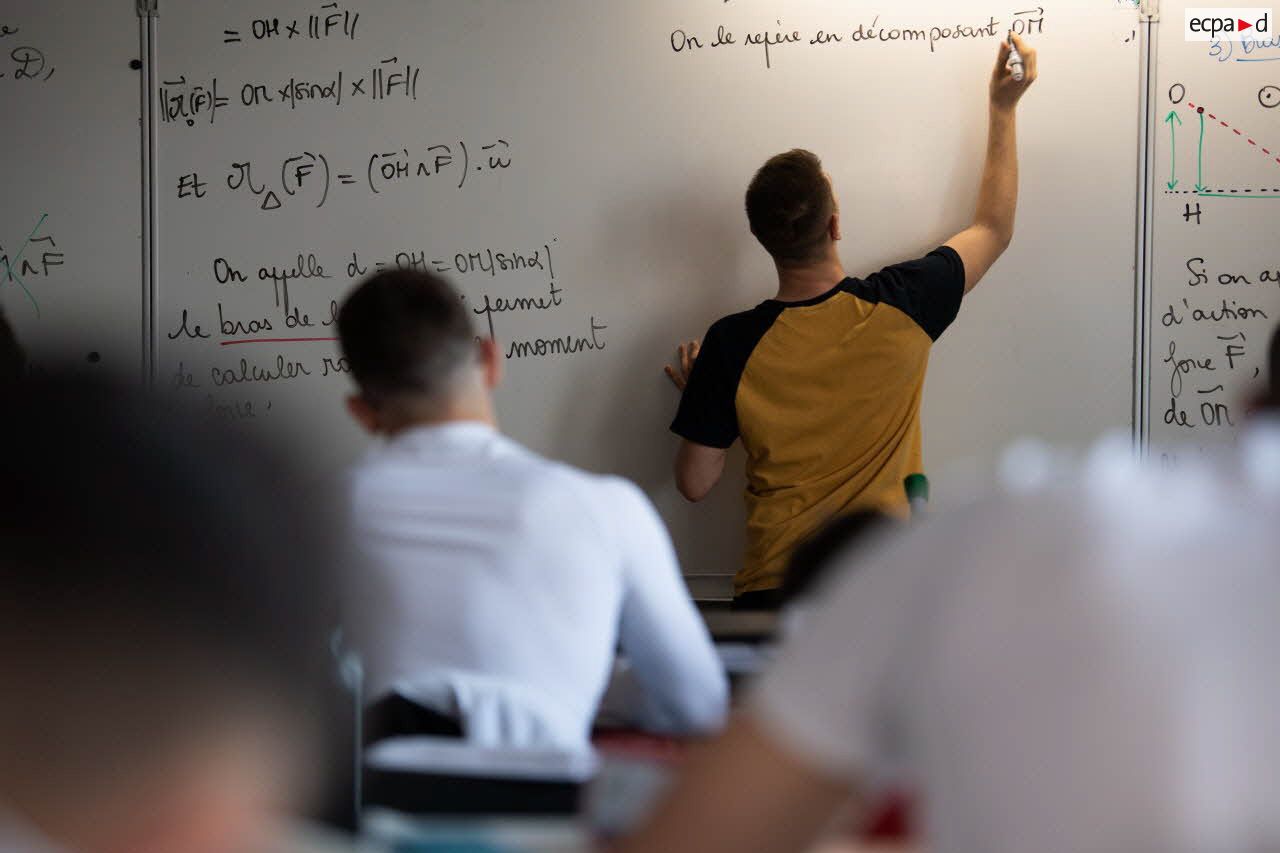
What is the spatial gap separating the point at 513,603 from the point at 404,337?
465 millimetres

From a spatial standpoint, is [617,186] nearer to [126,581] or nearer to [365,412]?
[365,412]

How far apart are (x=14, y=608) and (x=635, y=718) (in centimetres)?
126

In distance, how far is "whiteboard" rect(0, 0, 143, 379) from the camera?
3570 millimetres

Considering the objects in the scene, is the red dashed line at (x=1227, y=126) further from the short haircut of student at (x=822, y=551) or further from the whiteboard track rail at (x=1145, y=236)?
the short haircut of student at (x=822, y=551)

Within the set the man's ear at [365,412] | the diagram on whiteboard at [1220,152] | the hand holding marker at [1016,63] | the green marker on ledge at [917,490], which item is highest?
the hand holding marker at [1016,63]

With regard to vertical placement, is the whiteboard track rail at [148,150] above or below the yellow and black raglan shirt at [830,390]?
above

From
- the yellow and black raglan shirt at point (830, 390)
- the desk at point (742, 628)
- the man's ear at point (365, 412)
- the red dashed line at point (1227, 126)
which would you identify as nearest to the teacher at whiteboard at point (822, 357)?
the yellow and black raglan shirt at point (830, 390)

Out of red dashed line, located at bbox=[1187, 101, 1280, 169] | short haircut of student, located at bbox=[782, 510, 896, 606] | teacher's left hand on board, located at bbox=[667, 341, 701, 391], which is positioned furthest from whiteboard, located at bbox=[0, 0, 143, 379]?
red dashed line, located at bbox=[1187, 101, 1280, 169]

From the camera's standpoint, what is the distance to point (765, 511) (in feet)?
10.5

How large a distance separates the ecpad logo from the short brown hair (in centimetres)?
94

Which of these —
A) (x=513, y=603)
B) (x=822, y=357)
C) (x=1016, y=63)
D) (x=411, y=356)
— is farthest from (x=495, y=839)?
(x=1016, y=63)

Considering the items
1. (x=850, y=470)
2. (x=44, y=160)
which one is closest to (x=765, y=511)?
(x=850, y=470)

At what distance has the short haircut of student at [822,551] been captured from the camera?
1616mm

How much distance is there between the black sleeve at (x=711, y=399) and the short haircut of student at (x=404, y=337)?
48.9 inches
